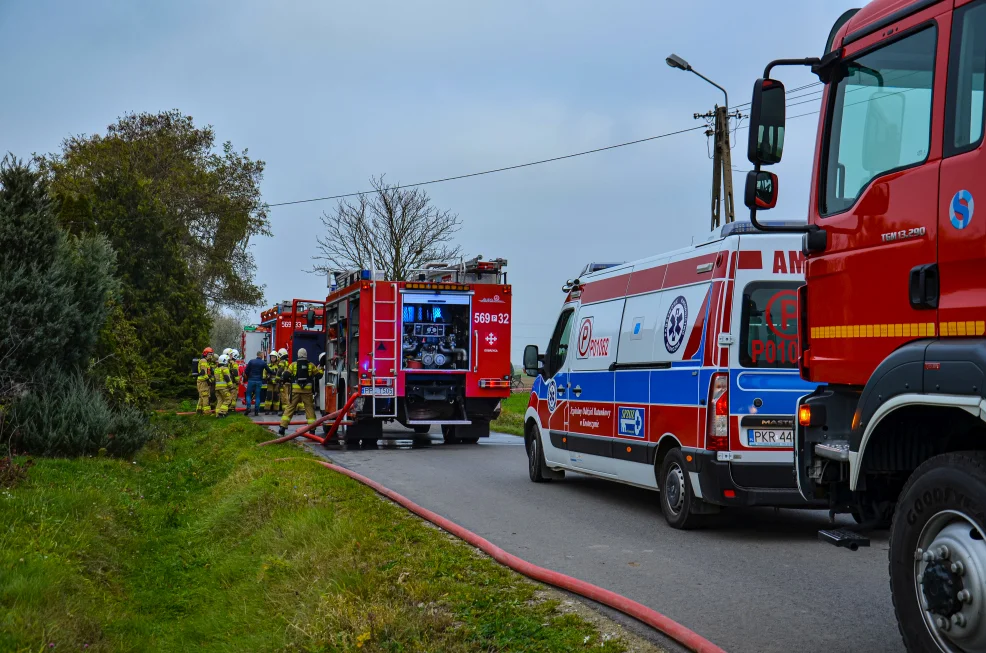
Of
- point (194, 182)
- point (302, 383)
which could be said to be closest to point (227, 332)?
point (194, 182)

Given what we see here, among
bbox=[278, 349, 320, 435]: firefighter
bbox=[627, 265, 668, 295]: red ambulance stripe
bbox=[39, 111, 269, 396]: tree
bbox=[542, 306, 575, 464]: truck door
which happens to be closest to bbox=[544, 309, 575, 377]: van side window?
bbox=[542, 306, 575, 464]: truck door

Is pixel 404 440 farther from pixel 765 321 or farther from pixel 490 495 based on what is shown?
pixel 765 321

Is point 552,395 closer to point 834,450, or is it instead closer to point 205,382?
point 834,450

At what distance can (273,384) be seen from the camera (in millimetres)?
25781

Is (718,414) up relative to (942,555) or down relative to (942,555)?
up

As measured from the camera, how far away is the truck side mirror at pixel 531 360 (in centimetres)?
1191

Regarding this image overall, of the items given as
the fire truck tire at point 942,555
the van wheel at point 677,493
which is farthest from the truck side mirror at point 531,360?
the fire truck tire at point 942,555

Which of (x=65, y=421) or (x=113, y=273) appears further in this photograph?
(x=113, y=273)

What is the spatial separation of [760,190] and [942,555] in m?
2.13

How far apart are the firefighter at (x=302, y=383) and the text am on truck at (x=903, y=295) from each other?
14811 mm

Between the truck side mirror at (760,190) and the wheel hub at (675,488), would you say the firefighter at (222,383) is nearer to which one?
the wheel hub at (675,488)

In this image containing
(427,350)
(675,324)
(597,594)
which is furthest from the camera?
(427,350)

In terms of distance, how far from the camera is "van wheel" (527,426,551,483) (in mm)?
11953

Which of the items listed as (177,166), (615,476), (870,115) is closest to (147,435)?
(615,476)
